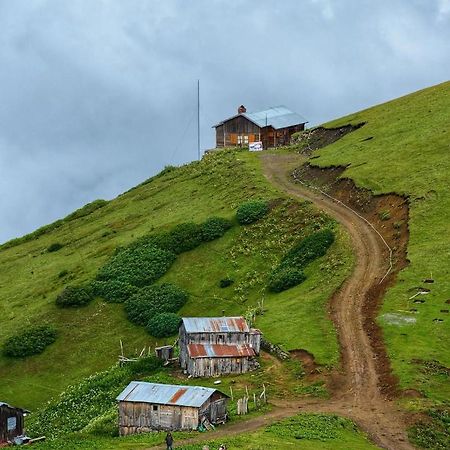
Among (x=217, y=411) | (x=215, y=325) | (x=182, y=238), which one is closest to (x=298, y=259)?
(x=182, y=238)

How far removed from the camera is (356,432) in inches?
2144

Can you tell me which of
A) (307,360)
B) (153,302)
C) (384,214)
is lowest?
(307,360)

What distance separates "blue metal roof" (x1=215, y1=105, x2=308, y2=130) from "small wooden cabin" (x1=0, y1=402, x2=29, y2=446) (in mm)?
97489

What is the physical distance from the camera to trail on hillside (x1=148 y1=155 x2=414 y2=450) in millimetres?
55531

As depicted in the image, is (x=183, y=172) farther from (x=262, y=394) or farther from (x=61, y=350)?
(x=262, y=394)

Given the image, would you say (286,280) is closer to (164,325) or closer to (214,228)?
(164,325)

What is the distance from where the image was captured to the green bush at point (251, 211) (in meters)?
104

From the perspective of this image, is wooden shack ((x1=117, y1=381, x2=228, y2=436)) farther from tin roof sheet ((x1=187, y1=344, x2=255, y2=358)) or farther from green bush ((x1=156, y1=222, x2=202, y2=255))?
green bush ((x1=156, y1=222, x2=202, y2=255))

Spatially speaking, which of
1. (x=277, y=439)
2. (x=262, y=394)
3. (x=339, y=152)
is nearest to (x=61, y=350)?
(x=262, y=394)

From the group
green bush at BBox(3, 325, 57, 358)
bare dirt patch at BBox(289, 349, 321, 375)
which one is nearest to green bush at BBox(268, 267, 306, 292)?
bare dirt patch at BBox(289, 349, 321, 375)

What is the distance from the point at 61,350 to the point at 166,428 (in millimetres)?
34510

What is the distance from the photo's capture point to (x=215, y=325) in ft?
233

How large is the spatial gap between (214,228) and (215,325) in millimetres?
34360

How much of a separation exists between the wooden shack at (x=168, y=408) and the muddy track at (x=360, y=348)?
7085mm
